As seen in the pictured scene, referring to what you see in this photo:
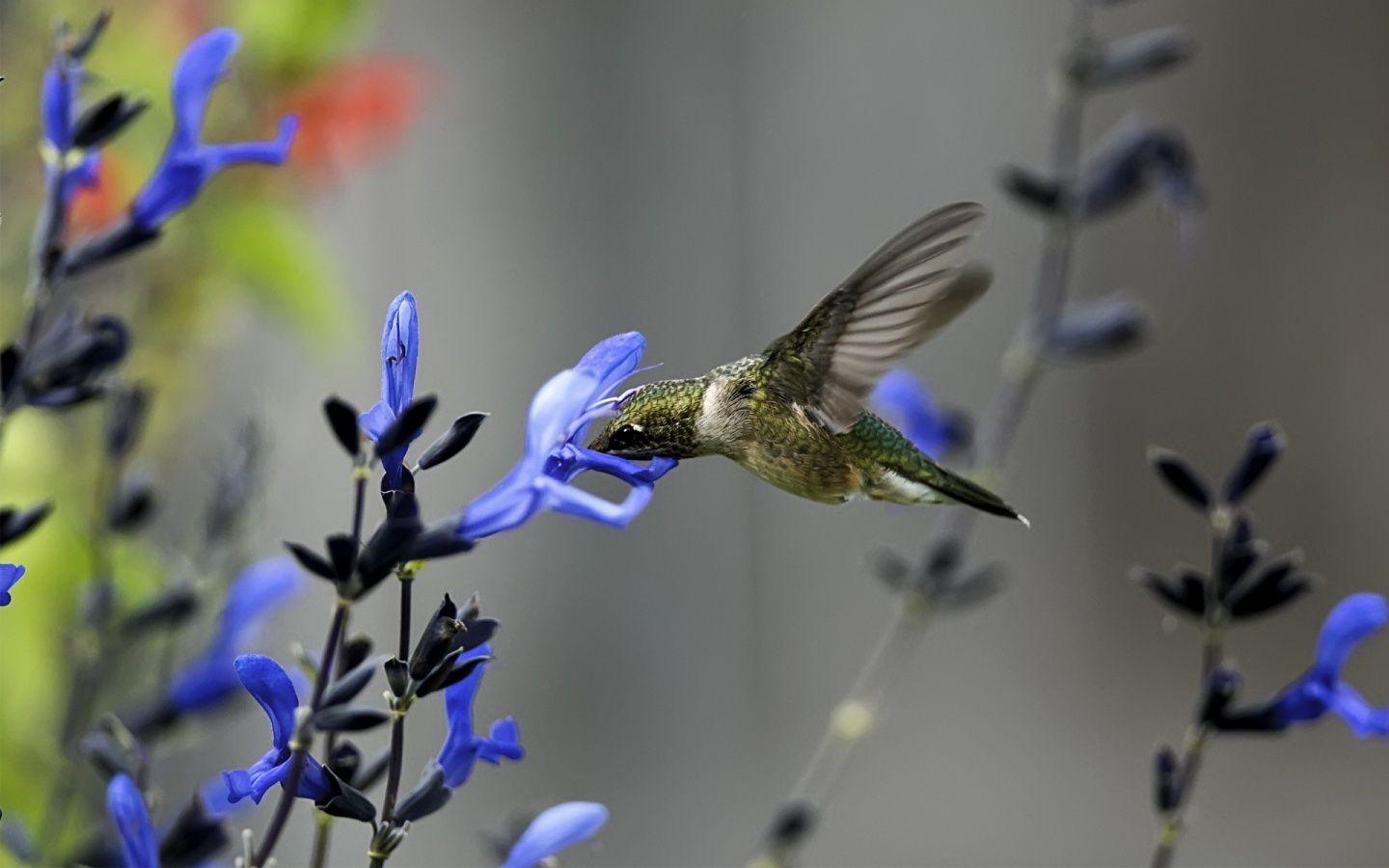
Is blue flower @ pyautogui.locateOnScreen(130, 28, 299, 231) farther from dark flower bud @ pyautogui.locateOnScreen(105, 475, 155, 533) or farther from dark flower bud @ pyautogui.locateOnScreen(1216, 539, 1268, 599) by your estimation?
dark flower bud @ pyautogui.locateOnScreen(1216, 539, 1268, 599)

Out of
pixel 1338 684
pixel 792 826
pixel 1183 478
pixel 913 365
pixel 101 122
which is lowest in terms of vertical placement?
pixel 913 365

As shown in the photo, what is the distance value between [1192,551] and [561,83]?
1557 millimetres

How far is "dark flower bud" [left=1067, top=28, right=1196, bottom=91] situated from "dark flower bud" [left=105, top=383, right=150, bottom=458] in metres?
0.83

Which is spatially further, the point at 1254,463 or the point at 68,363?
the point at 1254,463

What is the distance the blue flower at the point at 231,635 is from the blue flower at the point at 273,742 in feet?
0.94

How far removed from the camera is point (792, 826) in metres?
0.95

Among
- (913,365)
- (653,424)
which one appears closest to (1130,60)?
(653,424)

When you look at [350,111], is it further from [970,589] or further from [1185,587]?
[1185,587]

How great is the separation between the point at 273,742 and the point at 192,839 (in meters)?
0.14

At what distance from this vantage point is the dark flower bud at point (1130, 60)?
1.24 meters

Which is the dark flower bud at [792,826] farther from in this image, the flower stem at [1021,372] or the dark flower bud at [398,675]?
the dark flower bud at [398,675]

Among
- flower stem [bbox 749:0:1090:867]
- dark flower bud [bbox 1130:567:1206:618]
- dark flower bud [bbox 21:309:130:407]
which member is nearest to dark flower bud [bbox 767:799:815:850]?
flower stem [bbox 749:0:1090:867]

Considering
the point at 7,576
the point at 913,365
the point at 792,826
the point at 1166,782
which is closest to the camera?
the point at 7,576

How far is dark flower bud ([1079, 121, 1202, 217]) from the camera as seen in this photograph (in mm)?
1276
